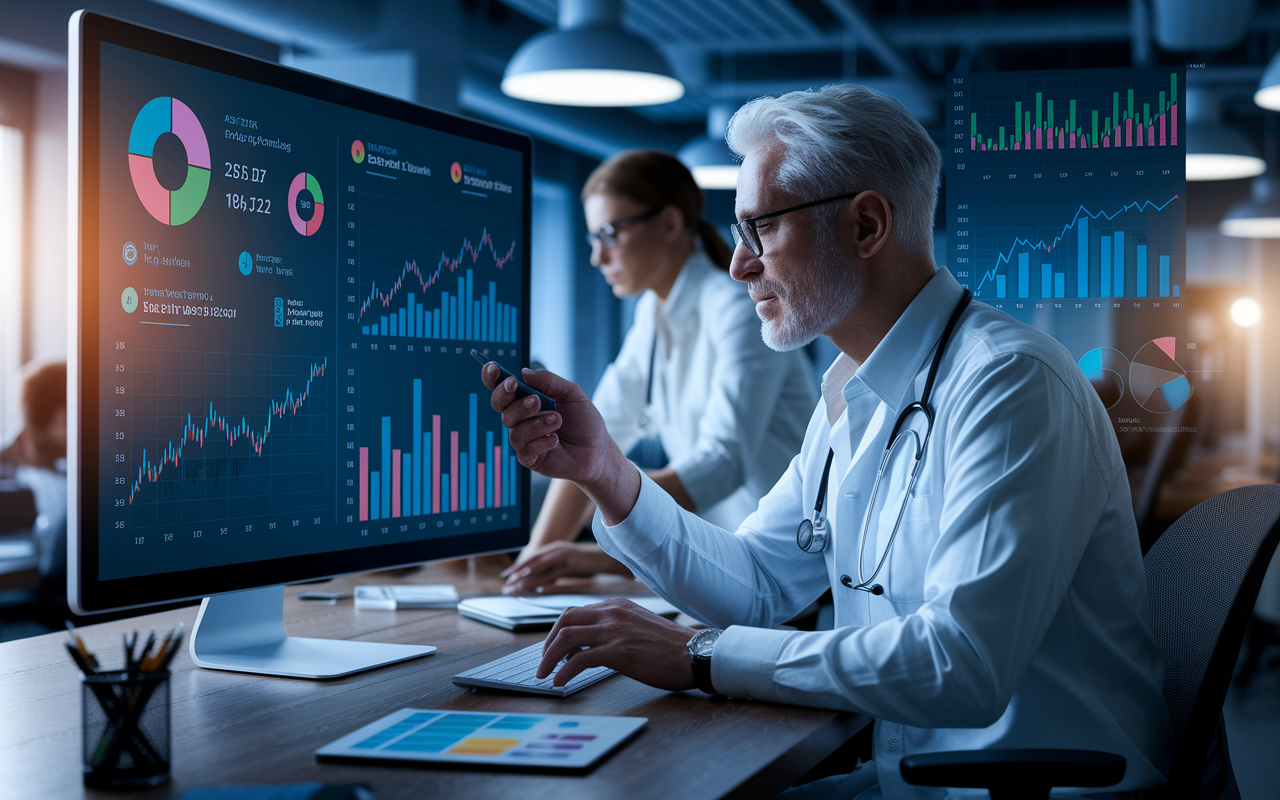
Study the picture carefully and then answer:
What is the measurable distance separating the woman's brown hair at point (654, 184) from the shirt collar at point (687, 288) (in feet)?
0.19

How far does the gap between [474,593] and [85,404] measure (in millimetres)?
853

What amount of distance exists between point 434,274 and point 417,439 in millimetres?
227

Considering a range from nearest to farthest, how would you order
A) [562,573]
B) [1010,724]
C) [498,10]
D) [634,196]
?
1. [1010,724]
2. [562,573]
3. [634,196]
4. [498,10]

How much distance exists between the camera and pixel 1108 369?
5.54 ft

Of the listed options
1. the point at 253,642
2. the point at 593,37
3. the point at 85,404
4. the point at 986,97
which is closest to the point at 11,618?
the point at 593,37

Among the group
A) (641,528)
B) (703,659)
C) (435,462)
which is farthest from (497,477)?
(703,659)

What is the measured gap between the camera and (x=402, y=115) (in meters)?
1.41

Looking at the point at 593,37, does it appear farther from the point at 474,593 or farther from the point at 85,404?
the point at 85,404

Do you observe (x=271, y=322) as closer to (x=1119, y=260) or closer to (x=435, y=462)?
(x=435, y=462)

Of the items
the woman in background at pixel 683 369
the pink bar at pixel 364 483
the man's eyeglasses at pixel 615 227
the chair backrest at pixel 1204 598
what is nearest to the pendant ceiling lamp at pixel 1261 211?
the woman in background at pixel 683 369

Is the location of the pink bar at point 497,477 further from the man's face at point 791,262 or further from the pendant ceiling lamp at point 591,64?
the pendant ceiling lamp at point 591,64

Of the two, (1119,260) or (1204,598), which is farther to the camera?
(1119,260)

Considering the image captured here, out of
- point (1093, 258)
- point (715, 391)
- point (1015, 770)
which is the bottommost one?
point (1015, 770)

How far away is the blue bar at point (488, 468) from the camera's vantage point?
1.55 metres
